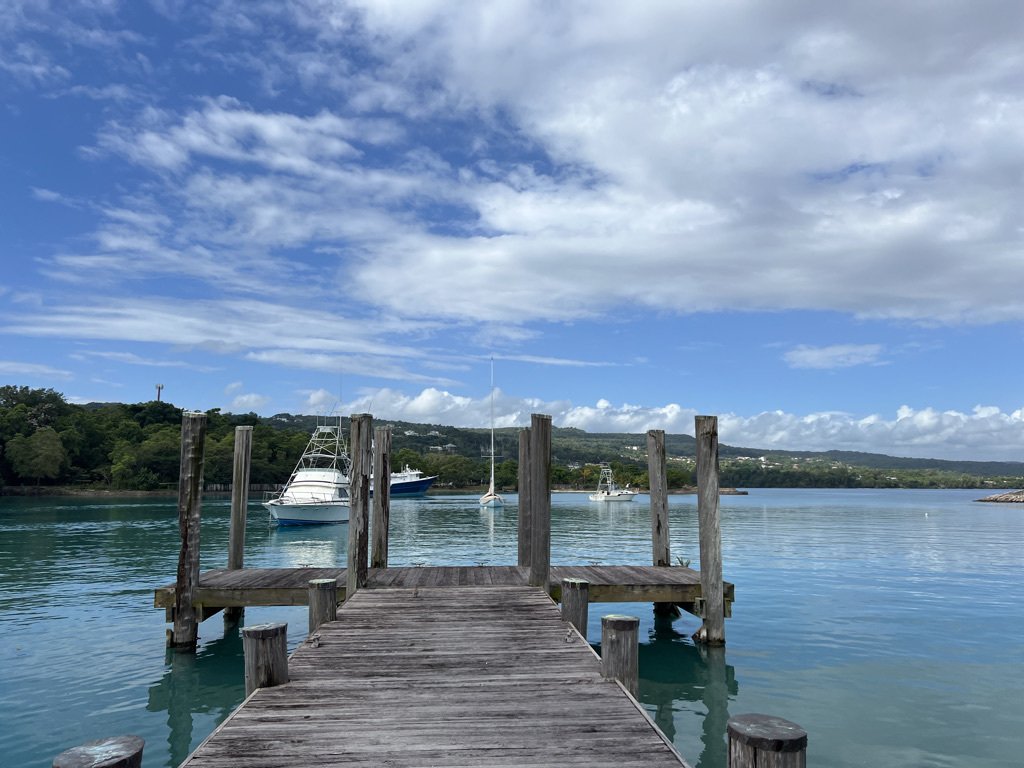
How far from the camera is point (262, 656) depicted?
251 inches

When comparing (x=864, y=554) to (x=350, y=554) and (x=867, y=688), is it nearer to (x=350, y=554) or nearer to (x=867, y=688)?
(x=867, y=688)

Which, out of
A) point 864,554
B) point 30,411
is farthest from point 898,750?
point 30,411

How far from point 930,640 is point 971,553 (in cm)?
2328

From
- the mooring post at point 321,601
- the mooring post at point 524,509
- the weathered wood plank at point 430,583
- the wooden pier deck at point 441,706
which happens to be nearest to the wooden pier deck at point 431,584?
the weathered wood plank at point 430,583

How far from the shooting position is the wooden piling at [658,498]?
598 inches

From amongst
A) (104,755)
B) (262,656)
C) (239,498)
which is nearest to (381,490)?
(239,498)

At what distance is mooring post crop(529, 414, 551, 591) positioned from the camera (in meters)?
11.4

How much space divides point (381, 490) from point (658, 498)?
620 cm

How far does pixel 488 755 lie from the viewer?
16.1 feet

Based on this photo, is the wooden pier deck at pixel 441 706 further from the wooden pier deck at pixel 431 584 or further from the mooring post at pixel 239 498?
the mooring post at pixel 239 498

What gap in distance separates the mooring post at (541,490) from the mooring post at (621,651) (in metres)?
4.61

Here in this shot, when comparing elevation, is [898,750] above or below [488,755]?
below

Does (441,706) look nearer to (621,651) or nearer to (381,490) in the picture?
(621,651)

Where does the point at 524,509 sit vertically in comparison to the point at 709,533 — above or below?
above
